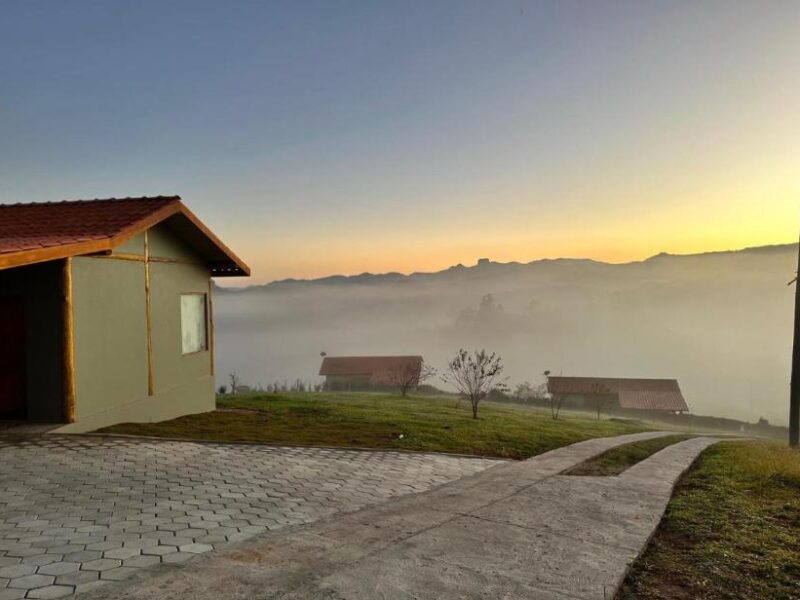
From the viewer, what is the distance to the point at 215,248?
14820mm

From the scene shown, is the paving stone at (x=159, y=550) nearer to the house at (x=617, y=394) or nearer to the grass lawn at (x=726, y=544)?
the grass lawn at (x=726, y=544)

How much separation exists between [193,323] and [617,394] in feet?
160

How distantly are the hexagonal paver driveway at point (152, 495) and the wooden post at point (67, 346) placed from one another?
73 centimetres

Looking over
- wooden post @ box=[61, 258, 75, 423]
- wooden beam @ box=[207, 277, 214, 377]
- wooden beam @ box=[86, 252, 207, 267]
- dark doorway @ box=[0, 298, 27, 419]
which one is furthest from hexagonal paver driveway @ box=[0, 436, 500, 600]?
wooden beam @ box=[207, 277, 214, 377]

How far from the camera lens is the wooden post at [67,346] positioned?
9656mm

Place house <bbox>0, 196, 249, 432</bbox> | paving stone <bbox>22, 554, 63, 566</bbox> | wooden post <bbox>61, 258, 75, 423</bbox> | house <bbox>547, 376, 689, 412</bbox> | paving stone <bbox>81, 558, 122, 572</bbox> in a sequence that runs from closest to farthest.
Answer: paving stone <bbox>81, 558, 122, 572</bbox>
paving stone <bbox>22, 554, 63, 566</bbox>
wooden post <bbox>61, 258, 75, 423</bbox>
house <bbox>0, 196, 249, 432</bbox>
house <bbox>547, 376, 689, 412</bbox>

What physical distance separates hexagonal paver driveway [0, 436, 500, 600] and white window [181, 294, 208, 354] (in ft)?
17.6

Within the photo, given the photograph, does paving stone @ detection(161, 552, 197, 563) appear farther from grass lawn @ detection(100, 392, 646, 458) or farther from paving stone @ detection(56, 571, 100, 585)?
grass lawn @ detection(100, 392, 646, 458)

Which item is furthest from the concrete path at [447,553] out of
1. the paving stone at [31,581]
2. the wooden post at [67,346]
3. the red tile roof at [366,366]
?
the red tile roof at [366,366]

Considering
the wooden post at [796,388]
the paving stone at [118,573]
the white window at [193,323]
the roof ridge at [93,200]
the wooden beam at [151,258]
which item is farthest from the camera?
the wooden post at [796,388]

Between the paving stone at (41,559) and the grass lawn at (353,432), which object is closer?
the paving stone at (41,559)

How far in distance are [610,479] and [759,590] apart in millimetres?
4156

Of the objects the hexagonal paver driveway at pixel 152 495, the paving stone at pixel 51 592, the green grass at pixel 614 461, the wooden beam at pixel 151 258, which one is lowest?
the green grass at pixel 614 461

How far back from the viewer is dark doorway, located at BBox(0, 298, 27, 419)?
10.1m
